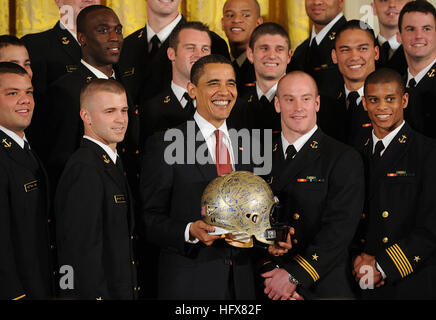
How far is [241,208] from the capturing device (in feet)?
12.3

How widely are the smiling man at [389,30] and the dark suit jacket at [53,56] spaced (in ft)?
7.58

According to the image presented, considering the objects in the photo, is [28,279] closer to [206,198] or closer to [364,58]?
[206,198]

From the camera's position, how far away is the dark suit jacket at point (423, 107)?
15.5ft

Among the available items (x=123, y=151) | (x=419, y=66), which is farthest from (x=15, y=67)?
(x=419, y=66)

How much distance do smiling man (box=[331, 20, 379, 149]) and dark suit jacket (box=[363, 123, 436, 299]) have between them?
0.59m

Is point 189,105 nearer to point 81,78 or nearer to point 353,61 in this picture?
point 81,78

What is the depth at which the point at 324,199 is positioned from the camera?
166 inches

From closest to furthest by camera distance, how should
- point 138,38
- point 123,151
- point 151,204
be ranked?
point 151,204 → point 123,151 → point 138,38

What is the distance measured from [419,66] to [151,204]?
2139 millimetres

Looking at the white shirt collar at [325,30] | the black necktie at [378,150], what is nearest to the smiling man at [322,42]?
the white shirt collar at [325,30]

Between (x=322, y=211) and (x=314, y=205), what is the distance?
6 cm

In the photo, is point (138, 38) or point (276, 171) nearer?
point (276, 171)

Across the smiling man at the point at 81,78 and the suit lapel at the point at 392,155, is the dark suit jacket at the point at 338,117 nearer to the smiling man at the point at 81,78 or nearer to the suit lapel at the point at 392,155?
the suit lapel at the point at 392,155

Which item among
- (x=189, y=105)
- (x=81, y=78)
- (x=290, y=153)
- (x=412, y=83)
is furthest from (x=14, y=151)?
(x=412, y=83)
